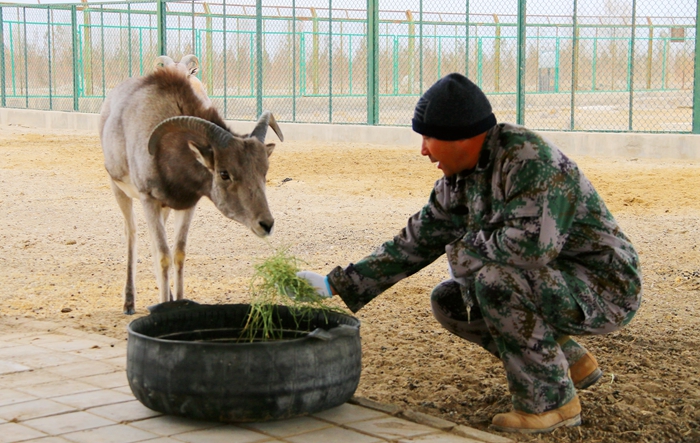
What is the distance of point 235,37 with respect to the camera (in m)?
26.5

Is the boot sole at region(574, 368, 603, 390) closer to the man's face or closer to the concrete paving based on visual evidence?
the concrete paving

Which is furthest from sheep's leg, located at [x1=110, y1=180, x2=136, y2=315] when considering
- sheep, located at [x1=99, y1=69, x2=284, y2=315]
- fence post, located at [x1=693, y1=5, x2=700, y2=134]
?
fence post, located at [x1=693, y1=5, x2=700, y2=134]

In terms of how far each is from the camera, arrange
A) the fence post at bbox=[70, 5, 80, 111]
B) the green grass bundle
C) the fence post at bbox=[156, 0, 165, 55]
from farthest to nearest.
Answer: the fence post at bbox=[70, 5, 80, 111] < the fence post at bbox=[156, 0, 165, 55] < the green grass bundle

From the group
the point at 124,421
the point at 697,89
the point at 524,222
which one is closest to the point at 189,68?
the point at 124,421

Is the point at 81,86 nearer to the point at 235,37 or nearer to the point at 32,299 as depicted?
the point at 235,37

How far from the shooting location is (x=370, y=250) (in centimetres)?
896

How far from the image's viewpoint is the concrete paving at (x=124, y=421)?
155 inches

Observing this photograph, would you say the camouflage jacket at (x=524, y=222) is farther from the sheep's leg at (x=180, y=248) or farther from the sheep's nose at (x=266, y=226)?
the sheep's leg at (x=180, y=248)

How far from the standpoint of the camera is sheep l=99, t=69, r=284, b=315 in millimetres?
6328

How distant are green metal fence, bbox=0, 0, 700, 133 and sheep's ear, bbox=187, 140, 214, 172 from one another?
1704 centimetres

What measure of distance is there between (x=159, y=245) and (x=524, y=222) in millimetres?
3580

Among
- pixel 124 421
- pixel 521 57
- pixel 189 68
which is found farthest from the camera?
pixel 521 57

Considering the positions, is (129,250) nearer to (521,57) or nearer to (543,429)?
(543,429)

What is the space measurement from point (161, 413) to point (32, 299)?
3.24 metres
